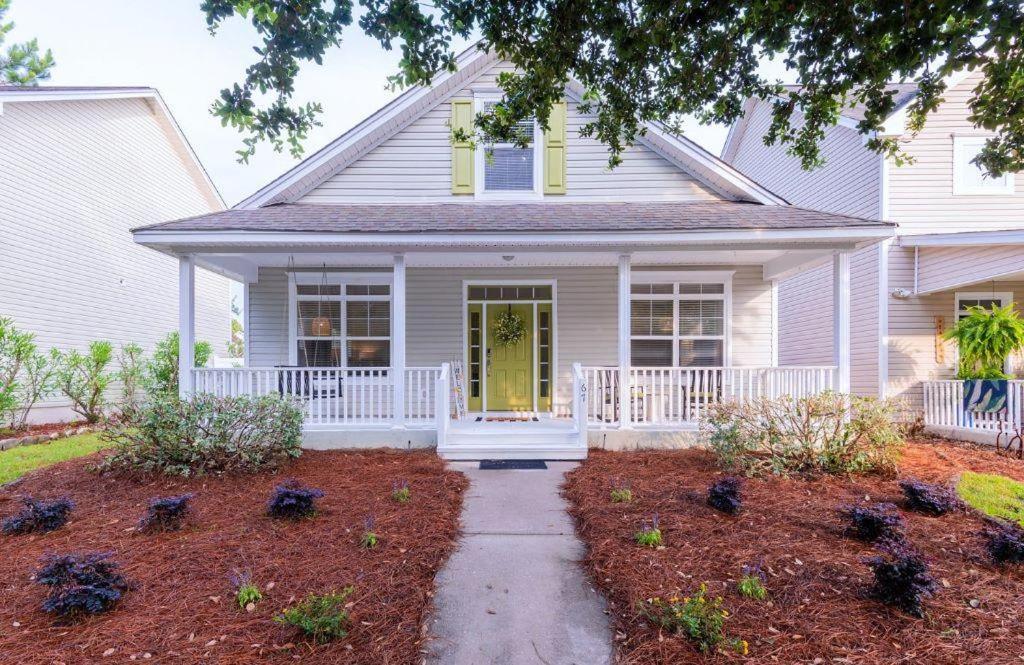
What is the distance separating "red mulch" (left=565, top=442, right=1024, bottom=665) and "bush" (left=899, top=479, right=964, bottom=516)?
0.10m

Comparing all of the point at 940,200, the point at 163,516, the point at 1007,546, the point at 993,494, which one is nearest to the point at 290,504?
the point at 163,516

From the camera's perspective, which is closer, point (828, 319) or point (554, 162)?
point (554, 162)

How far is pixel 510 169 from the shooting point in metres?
8.90

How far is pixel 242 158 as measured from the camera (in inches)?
186

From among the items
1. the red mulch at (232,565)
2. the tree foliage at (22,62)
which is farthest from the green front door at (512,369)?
the tree foliage at (22,62)

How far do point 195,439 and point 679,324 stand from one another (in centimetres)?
771

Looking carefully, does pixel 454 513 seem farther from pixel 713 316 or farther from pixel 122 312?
pixel 122 312

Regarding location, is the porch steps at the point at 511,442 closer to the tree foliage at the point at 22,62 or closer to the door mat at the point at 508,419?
the door mat at the point at 508,419

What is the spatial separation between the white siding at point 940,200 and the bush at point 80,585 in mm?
12635

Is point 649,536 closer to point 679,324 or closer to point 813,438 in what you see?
point 813,438

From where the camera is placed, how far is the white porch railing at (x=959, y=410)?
7.77m

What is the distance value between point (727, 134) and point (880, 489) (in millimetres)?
13642

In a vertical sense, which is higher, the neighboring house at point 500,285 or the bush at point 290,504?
the neighboring house at point 500,285

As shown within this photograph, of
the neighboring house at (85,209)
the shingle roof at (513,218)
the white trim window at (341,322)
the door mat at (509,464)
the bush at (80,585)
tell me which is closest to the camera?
the bush at (80,585)
